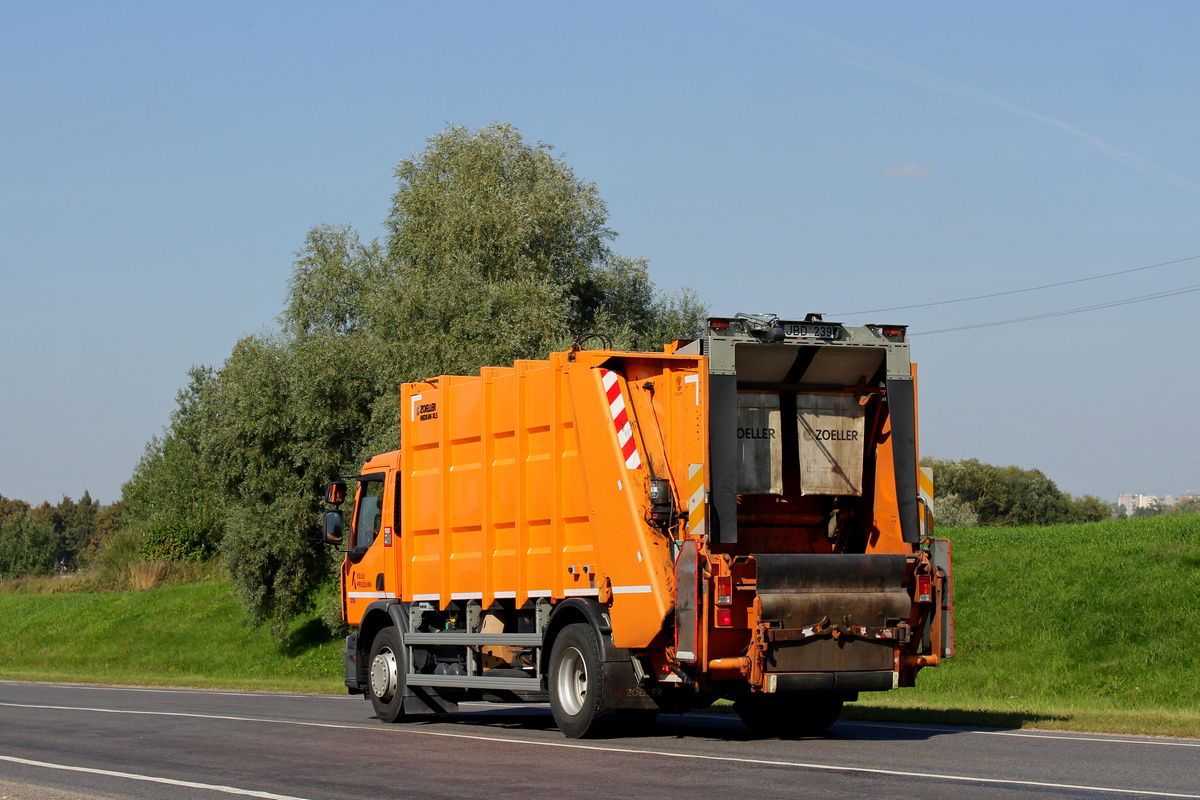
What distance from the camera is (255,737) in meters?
13.2

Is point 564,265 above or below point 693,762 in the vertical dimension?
above

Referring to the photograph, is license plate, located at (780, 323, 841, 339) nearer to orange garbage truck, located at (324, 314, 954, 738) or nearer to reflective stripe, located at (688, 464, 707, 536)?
orange garbage truck, located at (324, 314, 954, 738)

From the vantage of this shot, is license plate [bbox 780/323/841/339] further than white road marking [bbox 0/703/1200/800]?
Yes

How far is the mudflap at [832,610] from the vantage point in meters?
10.9

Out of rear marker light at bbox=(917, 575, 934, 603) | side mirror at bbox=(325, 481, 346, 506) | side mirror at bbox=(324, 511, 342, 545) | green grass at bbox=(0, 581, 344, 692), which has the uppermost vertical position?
side mirror at bbox=(325, 481, 346, 506)

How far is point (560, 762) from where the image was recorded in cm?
1020

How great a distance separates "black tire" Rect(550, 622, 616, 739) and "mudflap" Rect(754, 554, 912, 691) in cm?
169

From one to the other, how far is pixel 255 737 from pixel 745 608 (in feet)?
18.1

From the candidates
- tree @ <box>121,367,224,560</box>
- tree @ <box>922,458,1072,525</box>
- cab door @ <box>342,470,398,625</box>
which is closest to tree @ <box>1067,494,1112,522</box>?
tree @ <box>922,458,1072,525</box>

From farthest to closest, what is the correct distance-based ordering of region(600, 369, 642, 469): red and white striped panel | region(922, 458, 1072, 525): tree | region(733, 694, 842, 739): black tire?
region(922, 458, 1072, 525): tree, region(733, 694, 842, 739): black tire, region(600, 369, 642, 469): red and white striped panel

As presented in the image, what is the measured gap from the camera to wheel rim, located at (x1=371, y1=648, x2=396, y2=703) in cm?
1511

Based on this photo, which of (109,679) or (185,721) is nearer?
(185,721)

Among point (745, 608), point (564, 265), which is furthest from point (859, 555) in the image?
point (564, 265)

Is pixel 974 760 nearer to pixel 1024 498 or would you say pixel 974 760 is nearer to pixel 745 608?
pixel 745 608
